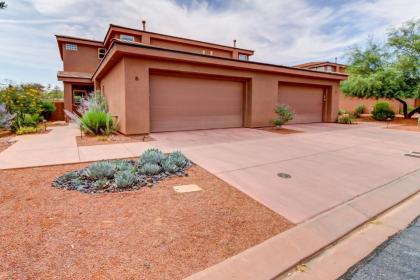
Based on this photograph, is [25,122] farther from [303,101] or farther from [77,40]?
[303,101]

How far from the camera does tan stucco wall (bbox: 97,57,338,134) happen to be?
901 centimetres

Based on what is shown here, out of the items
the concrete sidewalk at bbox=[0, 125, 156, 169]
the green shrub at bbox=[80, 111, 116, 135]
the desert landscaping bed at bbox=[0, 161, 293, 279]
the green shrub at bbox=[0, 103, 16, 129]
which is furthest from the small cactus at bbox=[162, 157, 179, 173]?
the green shrub at bbox=[0, 103, 16, 129]

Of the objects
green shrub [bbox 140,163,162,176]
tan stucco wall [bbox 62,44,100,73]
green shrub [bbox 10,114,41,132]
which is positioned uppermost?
tan stucco wall [bbox 62,44,100,73]

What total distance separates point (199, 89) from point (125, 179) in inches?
300

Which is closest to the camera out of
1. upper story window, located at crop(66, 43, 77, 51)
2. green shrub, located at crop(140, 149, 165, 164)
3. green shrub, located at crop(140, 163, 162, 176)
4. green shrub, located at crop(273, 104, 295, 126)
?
green shrub, located at crop(140, 163, 162, 176)

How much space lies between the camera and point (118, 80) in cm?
Result: 988

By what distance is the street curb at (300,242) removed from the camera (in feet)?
7.21

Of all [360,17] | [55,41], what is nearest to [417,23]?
[360,17]

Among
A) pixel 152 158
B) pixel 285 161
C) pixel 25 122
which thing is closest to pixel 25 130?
pixel 25 122

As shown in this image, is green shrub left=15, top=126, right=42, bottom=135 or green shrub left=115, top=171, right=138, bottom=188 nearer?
green shrub left=115, top=171, right=138, bottom=188

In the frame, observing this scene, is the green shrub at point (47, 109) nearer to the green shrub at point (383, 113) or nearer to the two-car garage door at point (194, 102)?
the two-car garage door at point (194, 102)

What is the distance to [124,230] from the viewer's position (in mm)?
2748

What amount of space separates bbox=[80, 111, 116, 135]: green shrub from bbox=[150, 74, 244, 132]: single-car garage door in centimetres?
169

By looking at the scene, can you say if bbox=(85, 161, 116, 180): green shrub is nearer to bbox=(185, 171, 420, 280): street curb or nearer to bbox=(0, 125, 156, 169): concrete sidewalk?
bbox=(0, 125, 156, 169): concrete sidewalk
